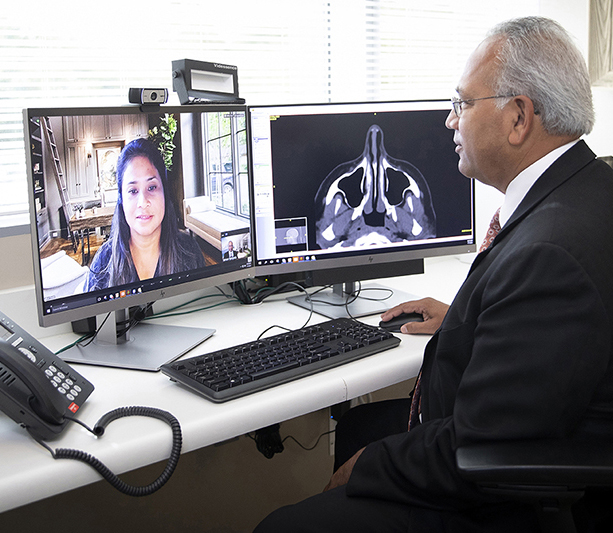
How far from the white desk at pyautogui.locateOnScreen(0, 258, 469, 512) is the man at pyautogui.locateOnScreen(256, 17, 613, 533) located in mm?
156

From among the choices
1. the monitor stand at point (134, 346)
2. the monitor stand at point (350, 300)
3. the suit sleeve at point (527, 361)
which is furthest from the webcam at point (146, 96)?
the suit sleeve at point (527, 361)

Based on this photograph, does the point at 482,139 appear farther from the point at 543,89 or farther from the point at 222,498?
the point at 222,498

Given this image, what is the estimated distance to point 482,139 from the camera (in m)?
1.30

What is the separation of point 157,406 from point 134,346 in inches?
13.1

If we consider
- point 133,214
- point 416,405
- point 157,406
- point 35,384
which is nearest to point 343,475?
point 416,405

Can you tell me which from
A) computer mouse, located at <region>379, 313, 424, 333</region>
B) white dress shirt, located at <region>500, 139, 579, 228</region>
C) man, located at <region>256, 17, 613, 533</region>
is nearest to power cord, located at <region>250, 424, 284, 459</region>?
computer mouse, located at <region>379, 313, 424, 333</region>

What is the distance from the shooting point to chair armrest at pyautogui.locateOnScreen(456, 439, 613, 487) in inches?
35.0

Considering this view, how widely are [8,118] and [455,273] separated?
150 centimetres

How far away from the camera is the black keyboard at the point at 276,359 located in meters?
1.24

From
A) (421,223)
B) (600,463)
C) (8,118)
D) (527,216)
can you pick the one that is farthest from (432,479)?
(8,118)

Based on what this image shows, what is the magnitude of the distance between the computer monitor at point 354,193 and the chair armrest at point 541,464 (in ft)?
2.70

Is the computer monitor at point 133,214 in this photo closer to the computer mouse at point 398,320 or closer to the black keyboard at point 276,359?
the black keyboard at point 276,359

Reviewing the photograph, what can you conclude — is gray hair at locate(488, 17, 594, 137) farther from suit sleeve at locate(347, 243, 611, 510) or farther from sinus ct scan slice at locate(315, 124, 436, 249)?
sinus ct scan slice at locate(315, 124, 436, 249)

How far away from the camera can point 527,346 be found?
96 centimetres
